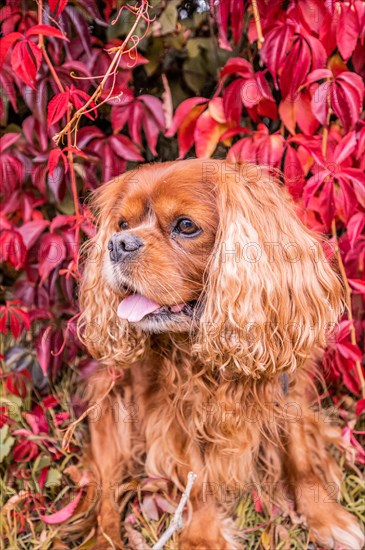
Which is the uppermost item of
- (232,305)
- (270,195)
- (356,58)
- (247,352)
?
(356,58)

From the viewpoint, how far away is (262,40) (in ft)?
6.93

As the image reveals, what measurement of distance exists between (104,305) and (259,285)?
56cm

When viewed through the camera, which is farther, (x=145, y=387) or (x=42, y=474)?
(x=42, y=474)

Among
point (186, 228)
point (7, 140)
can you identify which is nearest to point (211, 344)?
point (186, 228)

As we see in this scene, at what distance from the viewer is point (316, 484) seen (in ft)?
7.14

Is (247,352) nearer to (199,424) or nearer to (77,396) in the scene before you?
(199,424)

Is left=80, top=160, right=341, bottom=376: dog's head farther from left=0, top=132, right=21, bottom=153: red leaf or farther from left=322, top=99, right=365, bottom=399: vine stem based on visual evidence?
left=0, top=132, right=21, bottom=153: red leaf

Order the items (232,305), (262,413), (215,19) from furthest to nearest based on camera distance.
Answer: (215,19) < (262,413) < (232,305)

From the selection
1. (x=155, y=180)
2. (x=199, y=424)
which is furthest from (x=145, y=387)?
(x=155, y=180)

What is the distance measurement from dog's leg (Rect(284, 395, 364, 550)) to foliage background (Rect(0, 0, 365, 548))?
0.28 ft

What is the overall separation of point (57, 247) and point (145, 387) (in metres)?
0.62

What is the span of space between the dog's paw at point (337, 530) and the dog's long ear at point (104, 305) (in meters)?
0.85

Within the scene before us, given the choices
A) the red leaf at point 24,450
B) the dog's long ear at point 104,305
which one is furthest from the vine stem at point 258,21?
the red leaf at point 24,450

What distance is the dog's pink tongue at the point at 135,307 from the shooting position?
181cm
